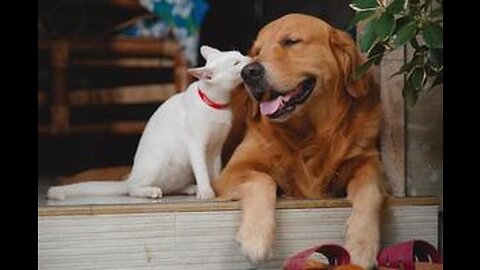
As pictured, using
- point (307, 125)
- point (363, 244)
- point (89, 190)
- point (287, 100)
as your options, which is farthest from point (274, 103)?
point (89, 190)

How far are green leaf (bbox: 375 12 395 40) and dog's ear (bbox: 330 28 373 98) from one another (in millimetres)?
295

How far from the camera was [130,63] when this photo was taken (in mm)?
2197

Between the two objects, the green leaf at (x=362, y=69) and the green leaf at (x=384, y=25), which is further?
the green leaf at (x=362, y=69)

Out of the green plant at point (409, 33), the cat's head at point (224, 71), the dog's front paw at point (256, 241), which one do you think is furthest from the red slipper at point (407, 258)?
the cat's head at point (224, 71)

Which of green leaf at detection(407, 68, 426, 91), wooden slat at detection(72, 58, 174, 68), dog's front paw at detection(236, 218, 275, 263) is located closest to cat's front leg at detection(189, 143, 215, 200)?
dog's front paw at detection(236, 218, 275, 263)

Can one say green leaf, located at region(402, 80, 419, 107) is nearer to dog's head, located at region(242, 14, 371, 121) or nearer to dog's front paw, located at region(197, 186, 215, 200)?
dog's head, located at region(242, 14, 371, 121)

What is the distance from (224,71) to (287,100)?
202mm

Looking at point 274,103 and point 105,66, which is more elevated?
point 105,66

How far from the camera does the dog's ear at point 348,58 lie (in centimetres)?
209

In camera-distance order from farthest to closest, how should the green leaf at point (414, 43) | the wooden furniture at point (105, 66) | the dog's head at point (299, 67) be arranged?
the wooden furniture at point (105, 66)
the dog's head at point (299, 67)
the green leaf at point (414, 43)

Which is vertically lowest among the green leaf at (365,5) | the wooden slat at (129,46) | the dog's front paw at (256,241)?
the dog's front paw at (256,241)

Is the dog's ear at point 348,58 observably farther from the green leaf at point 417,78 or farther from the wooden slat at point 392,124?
the green leaf at point 417,78

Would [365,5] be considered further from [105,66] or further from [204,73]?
[105,66]
